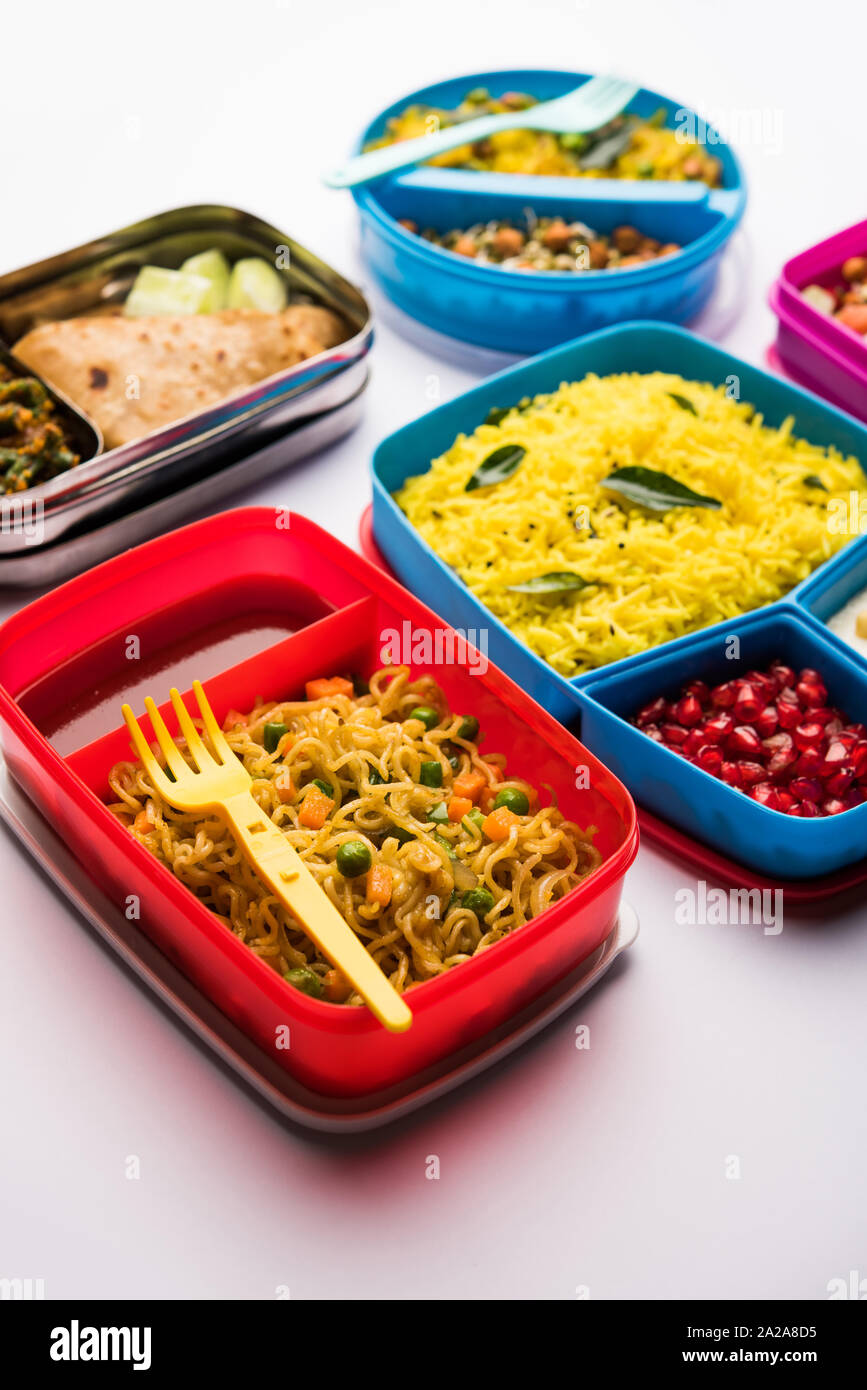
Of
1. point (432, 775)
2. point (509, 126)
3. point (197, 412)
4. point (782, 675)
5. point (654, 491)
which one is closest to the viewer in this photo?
point (432, 775)

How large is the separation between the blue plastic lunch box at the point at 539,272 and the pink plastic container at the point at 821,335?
23 cm

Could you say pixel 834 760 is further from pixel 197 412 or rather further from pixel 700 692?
pixel 197 412

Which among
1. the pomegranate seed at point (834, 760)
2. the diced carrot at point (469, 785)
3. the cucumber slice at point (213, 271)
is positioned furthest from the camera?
the cucumber slice at point (213, 271)

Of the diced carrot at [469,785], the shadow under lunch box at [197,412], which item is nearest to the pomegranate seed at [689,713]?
the diced carrot at [469,785]

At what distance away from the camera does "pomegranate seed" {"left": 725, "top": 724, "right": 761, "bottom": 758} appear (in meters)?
2.60

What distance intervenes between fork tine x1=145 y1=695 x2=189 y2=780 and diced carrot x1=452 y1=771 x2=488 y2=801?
1.61 ft

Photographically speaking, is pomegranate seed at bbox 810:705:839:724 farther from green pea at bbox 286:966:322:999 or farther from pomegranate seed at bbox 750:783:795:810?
green pea at bbox 286:966:322:999

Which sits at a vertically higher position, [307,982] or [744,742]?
[744,742]

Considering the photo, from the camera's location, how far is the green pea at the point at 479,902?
7.30ft

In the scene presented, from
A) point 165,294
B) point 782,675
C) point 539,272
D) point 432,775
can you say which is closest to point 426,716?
point 432,775

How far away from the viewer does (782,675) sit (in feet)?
9.03

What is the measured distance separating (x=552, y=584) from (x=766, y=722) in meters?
0.54

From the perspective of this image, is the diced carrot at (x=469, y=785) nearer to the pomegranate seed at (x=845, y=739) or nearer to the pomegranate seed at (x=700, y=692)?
the pomegranate seed at (x=700, y=692)

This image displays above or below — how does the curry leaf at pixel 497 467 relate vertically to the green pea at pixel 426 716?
above
